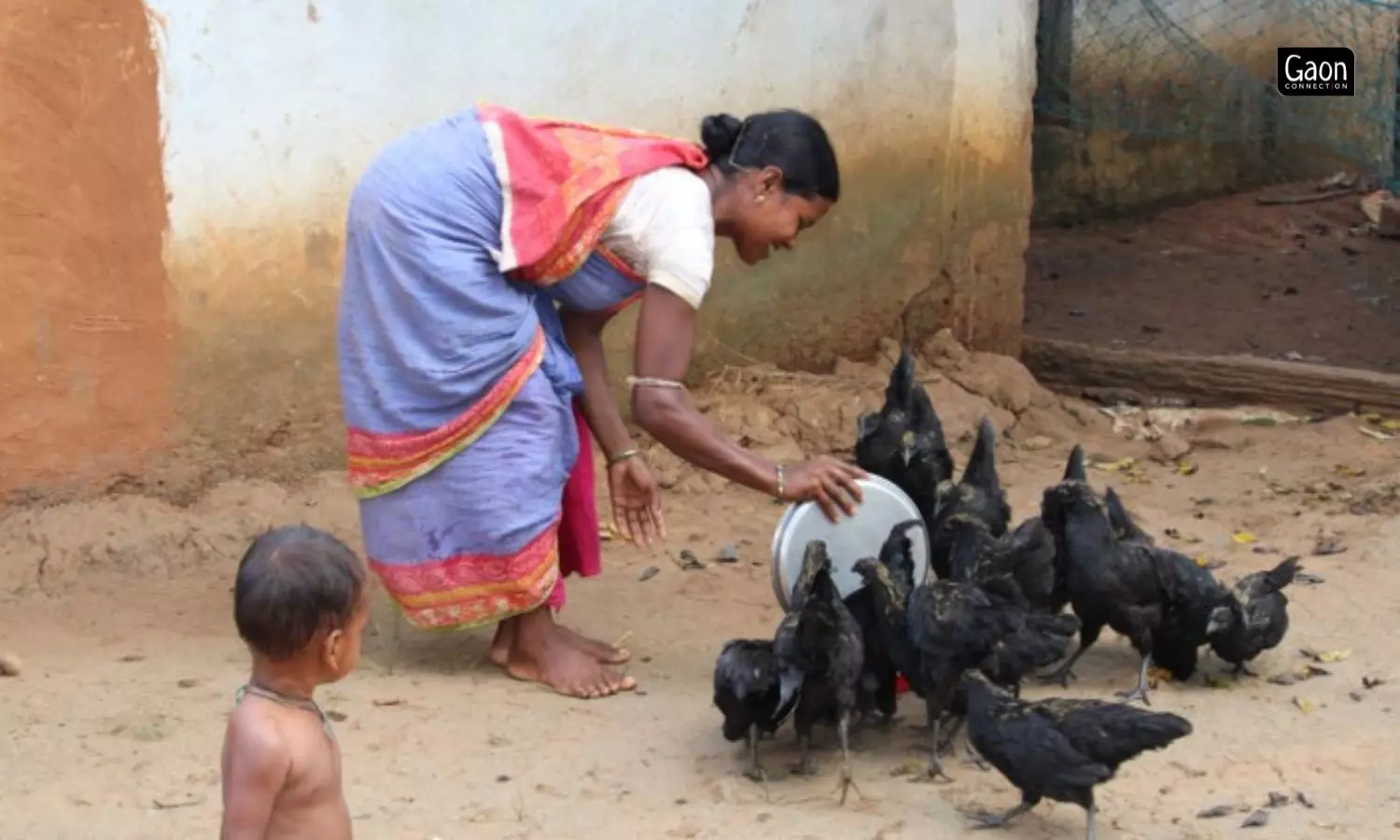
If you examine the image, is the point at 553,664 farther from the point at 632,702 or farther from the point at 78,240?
the point at 78,240

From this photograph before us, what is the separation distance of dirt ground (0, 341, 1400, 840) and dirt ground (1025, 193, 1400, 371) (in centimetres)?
207

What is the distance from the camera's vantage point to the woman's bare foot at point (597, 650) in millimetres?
5242

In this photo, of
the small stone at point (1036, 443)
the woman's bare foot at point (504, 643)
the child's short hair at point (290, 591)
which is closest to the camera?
the child's short hair at point (290, 591)

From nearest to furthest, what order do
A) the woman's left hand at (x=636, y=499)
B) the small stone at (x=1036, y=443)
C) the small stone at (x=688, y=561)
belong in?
the woman's left hand at (x=636, y=499)
the small stone at (x=688, y=561)
the small stone at (x=1036, y=443)

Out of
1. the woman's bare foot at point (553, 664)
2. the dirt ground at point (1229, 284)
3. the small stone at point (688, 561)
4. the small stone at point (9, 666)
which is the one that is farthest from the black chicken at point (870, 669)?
the dirt ground at point (1229, 284)

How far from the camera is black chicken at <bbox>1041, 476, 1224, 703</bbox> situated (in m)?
4.98

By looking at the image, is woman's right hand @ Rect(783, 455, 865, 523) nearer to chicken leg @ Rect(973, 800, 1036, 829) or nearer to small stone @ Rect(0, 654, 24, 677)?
chicken leg @ Rect(973, 800, 1036, 829)

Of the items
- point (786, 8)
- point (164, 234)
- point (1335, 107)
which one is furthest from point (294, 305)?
point (1335, 107)

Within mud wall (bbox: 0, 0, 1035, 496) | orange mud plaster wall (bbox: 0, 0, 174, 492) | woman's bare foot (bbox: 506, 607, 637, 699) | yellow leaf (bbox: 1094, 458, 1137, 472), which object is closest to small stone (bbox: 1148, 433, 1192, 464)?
yellow leaf (bbox: 1094, 458, 1137, 472)

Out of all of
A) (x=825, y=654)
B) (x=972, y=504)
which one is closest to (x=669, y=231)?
(x=825, y=654)

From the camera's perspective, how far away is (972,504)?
212 inches

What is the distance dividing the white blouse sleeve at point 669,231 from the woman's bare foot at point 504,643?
1109mm

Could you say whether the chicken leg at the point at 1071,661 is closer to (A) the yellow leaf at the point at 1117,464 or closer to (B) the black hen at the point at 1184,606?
(B) the black hen at the point at 1184,606

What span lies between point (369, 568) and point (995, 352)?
3.69m
